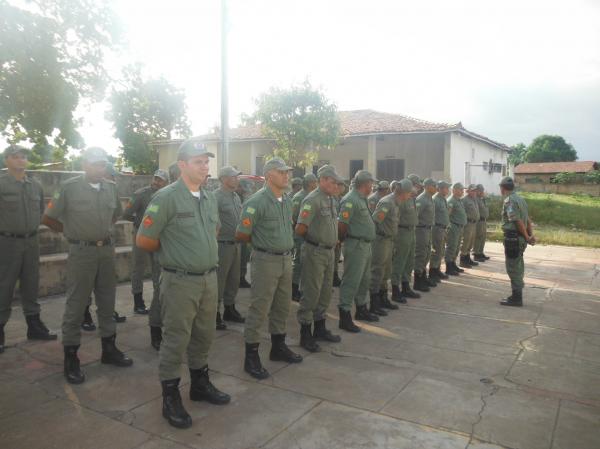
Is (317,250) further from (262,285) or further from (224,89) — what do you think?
(224,89)

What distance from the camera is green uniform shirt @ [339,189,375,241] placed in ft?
17.6

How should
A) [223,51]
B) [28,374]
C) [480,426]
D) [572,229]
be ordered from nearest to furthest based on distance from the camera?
[480,426], [28,374], [223,51], [572,229]

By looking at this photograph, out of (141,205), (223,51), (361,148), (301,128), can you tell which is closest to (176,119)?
(361,148)

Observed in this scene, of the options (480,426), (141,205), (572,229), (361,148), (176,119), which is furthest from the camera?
(176,119)

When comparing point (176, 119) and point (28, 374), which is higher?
point (176, 119)

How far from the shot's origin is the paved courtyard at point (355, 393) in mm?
2979

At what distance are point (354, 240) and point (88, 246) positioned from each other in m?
2.82

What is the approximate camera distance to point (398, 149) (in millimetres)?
24312

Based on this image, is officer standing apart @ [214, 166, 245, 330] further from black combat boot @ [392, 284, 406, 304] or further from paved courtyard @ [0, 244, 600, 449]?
black combat boot @ [392, 284, 406, 304]

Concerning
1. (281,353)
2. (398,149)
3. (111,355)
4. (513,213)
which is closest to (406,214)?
(513,213)

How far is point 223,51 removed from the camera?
34.3 feet

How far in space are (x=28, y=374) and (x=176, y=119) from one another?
1557 inches

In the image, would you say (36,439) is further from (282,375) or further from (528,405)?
(528,405)

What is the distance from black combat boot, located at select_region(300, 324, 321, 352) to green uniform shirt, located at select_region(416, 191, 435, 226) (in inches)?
141
